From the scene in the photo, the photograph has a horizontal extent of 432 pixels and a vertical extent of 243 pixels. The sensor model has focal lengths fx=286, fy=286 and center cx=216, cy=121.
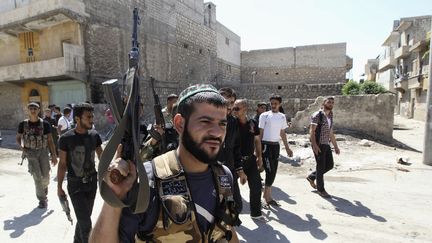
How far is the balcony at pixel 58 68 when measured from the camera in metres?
14.1

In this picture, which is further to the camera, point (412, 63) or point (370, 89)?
point (412, 63)

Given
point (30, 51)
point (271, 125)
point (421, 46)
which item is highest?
point (421, 46)

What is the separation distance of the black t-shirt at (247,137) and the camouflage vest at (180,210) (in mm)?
2505

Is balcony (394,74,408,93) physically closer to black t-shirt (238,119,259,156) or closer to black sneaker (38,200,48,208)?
black t-shirt (238,119,259,156)

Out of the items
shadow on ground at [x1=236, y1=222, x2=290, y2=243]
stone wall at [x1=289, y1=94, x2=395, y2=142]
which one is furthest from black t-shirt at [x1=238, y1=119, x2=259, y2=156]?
stone wall at [x1=289, y1=94, x2=395, y2=142]

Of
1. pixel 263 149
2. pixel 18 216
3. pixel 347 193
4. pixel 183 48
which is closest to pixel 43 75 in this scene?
pixel 183 48

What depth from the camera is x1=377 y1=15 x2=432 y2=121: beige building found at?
74.8ft

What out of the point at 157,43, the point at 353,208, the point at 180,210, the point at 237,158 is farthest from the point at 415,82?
the point at 180,210

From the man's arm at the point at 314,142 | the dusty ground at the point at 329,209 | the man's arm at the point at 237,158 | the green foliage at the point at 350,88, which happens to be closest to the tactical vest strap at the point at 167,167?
the man's arm at the point at 237,158

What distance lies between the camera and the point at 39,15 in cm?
1442

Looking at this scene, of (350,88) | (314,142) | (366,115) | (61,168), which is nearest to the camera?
(61,168)

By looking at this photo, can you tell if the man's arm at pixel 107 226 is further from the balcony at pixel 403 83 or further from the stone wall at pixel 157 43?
the balcony at pixel 403 83

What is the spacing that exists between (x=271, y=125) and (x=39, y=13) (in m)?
14.8

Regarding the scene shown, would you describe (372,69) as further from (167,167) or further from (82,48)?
(167,167)
